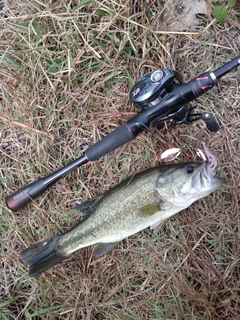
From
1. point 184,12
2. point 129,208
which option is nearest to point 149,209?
point 129,208

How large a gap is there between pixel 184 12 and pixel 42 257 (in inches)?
81.7

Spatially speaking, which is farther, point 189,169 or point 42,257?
point 42,257

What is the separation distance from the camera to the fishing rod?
2.50m

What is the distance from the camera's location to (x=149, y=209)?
2.72 metres

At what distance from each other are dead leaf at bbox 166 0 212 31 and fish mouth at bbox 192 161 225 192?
1.12 metres

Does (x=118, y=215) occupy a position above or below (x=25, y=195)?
below

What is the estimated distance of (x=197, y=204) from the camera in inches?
119

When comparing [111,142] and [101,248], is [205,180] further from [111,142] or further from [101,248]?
[101,248]

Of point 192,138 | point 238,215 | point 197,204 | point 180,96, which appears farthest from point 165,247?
point 180,96

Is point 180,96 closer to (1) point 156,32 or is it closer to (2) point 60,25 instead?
(1) point 156,32

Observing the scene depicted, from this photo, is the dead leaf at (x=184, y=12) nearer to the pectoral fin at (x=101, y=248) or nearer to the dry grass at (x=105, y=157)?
the dry grass at (x=105, y=157)

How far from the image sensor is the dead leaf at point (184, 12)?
2971 mm

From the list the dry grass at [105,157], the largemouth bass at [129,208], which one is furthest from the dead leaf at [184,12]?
the largemouth bass at [129,208]

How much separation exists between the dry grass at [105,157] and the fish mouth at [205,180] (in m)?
0.41
